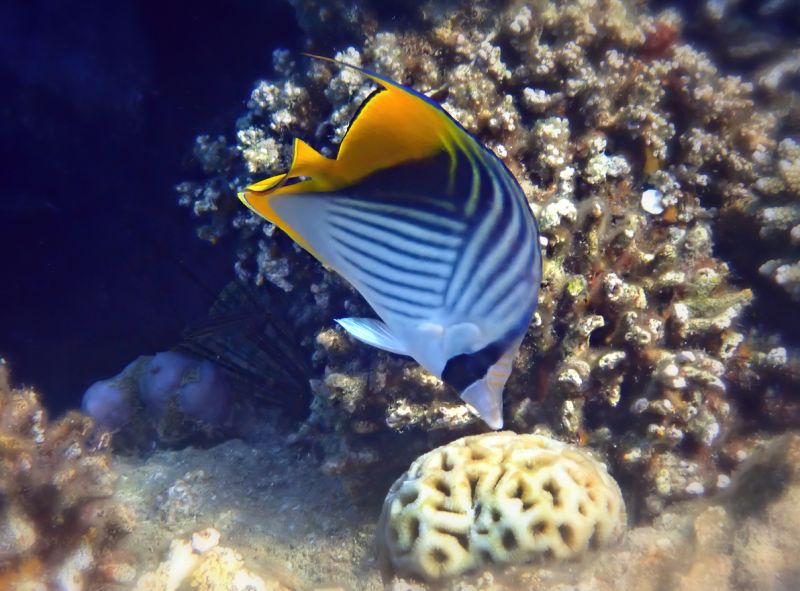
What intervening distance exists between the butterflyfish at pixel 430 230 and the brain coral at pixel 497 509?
1.45 metres

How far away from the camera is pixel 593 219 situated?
3.18 metres

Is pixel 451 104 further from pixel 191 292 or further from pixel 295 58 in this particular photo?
pixel 191 292

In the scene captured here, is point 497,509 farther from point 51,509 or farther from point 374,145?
point 51,509

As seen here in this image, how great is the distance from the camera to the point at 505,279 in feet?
4.89

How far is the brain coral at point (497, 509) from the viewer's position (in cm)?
266

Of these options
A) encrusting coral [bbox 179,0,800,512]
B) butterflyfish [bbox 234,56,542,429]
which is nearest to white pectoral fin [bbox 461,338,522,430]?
butterflyfish [bbox 234,56,542,429]

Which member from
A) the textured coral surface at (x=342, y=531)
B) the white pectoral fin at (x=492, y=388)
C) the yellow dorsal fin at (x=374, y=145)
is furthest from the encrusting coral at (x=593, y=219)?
the yellow dorsal fin at (x=374, y=145)

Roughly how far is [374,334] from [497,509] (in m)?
→ 1.51

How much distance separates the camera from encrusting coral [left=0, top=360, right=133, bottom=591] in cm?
320

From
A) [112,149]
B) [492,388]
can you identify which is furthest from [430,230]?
[112,149]

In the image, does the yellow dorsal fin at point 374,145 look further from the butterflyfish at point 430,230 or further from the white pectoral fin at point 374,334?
the white pectoral fin at point 374,334

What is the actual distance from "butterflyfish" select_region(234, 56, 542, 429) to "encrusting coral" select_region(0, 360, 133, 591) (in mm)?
2867

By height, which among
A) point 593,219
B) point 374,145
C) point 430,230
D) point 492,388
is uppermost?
point 374,145

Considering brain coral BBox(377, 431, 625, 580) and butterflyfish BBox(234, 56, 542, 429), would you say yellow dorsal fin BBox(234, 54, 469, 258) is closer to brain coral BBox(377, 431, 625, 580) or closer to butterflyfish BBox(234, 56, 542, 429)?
butterflyfish BBox(234, 56, 542, 429)
